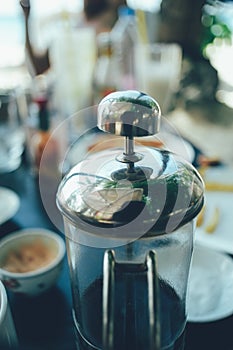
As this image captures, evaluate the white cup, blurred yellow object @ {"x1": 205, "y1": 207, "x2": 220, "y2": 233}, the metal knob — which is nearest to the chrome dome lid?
the metal knob

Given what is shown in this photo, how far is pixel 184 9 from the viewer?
1.31m

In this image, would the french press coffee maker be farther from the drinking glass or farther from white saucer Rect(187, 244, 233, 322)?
the drinking glass

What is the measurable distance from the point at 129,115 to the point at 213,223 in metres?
0.33

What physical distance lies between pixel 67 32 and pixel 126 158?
0.69 metres

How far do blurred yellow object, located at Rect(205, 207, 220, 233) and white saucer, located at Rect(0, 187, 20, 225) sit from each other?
0.30 metres

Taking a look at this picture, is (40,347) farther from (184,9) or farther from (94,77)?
(184,9)

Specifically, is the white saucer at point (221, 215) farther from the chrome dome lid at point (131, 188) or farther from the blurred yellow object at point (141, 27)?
the blurred yellow object at point (141, 27)

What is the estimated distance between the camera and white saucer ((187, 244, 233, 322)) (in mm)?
482

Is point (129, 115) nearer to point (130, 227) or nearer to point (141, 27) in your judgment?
point (130, 227)

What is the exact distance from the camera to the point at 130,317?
407 millimetres

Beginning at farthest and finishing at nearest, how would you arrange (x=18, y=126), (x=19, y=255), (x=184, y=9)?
1. (x=184, y=9)
2. (x=18, y=126)
3. (x=19, y=255)

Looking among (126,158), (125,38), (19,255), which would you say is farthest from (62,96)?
(126,158)


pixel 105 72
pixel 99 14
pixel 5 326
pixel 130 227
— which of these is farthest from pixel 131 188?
pixel 99 14

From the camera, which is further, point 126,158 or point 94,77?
point 94,77
